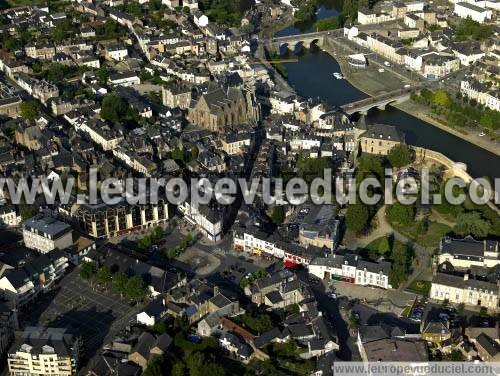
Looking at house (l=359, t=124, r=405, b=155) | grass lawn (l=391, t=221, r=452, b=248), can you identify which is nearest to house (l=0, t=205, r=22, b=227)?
grass lawn (l=391, t=221, r=452, b=248)

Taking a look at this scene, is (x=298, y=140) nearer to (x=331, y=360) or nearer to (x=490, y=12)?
(x=331, y=360)

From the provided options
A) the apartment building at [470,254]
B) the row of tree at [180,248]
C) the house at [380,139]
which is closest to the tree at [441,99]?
the house at [380,139]

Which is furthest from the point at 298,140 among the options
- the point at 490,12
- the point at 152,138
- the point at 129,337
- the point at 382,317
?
the point at 490,12

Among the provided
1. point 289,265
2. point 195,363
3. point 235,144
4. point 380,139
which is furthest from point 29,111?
point 195,363

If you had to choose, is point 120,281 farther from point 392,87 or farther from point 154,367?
point 392,87

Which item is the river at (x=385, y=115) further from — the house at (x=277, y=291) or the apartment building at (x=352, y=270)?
the house at (x=277, y=291)

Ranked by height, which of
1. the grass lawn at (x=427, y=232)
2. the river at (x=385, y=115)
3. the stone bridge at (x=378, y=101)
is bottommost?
the river at (x=385, y=115)

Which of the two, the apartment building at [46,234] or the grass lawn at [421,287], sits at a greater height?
the apartment building at [46,234]
